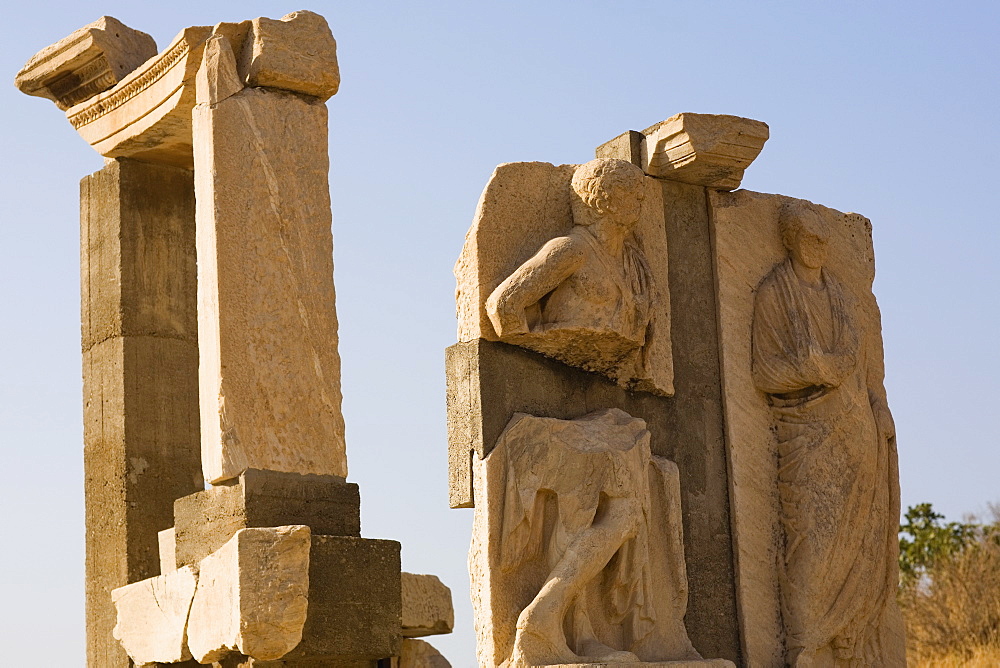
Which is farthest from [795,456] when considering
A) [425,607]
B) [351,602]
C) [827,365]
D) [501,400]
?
[351,602]

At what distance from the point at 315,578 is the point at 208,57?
2.22m

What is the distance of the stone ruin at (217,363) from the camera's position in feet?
18.6

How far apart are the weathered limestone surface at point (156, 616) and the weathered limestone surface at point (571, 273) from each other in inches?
84.1

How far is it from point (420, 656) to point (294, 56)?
3.09m

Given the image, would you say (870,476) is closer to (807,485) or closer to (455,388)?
(807,485)

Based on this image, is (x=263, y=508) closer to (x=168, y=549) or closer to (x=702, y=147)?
(x=168, y=549)

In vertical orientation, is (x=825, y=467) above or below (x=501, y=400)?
below

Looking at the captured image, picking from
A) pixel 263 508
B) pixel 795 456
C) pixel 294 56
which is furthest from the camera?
pixel 795 456

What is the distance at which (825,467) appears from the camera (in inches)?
327

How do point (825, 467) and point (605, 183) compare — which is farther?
point (825, 467)

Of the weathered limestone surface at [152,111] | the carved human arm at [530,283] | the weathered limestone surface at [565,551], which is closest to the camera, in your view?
the weathered limestone surface at [152,111]

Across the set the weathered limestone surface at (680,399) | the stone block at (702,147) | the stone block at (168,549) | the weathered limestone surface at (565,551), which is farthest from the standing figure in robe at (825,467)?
the stone block at (168,549)

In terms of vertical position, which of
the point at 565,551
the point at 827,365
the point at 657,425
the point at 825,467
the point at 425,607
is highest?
the point at 827,365

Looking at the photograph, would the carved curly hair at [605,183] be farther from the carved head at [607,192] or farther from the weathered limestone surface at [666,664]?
the weathered limestone surface at [666,664]
